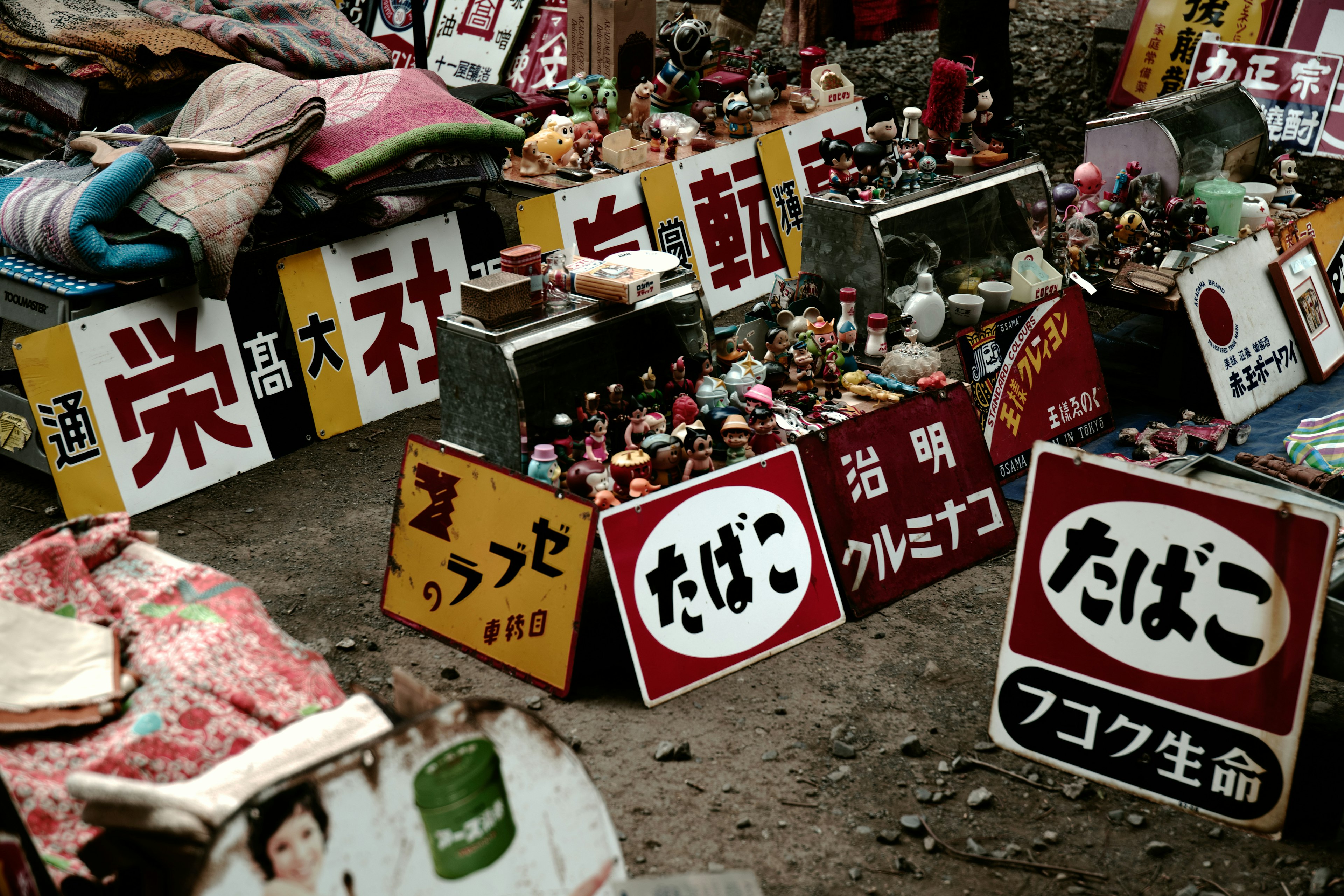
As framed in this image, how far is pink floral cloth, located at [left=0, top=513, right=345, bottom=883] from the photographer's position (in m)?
3.22

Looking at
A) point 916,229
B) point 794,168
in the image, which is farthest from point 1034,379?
point 794,168

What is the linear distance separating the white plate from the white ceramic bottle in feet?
4.35

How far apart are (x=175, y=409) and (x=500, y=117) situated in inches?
145

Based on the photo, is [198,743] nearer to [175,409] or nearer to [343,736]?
[343,736]

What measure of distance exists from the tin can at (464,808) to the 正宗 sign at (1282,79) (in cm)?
919

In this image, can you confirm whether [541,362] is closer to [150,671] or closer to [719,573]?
[719,573]

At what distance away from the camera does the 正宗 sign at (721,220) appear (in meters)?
8.40

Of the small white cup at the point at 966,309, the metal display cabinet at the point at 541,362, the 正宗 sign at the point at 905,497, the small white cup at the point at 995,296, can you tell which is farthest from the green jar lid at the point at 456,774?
the small white cup at the point at 995,296

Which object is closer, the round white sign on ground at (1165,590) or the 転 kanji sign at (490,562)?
the round white sign on ground at (1165,590)

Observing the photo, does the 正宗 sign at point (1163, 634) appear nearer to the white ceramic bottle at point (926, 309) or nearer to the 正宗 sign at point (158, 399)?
the white ceramic bottle at point (926, 309)

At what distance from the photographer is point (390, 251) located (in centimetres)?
720

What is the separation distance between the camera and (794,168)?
9102mm

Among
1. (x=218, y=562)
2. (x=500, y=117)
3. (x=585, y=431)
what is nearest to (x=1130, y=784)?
(x=585, y=431)

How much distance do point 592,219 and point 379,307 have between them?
5.36ft
